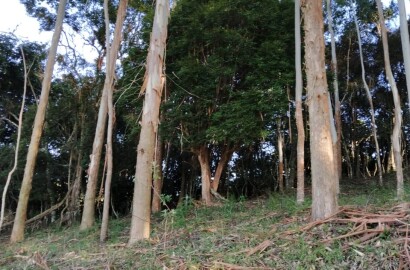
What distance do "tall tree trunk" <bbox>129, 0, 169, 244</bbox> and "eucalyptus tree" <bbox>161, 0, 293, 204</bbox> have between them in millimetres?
3393

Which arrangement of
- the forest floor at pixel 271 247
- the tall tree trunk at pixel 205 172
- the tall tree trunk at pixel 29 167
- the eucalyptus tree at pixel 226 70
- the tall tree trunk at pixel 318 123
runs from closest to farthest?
the forest floor at pixel 271 247
the tall tree trunk at pixel 318 123
the tall tree trunk at pixel 29 167
the eucalyptus tree at pixel 226 70
the tall tree trunk at pixel 205 172

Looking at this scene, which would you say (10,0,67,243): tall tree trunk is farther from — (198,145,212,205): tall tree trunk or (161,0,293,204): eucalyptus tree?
(198,145,212,205): tall tree trunk

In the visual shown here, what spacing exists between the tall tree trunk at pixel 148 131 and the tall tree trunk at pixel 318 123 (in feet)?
8.55

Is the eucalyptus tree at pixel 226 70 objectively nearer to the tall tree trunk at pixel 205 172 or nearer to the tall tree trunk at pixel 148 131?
the tall tree trunk at pixel 205 172

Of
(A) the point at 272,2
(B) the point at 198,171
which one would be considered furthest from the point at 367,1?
(B) the point at 198,171

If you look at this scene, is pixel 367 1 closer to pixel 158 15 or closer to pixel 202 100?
pixel 202 100

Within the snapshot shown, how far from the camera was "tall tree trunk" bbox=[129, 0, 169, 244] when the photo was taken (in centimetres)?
627

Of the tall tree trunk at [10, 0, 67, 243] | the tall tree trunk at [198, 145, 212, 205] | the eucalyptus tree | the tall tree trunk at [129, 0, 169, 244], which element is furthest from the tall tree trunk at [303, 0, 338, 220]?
the tall tree trunk at [10, 0, 67, 243]

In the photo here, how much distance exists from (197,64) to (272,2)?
313 cm

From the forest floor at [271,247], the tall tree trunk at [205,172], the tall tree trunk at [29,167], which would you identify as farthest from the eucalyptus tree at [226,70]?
the forest floor at [271,247]

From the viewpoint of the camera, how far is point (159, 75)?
6.66m

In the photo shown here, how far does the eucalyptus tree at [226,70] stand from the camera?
407 inches

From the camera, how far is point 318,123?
530 cm

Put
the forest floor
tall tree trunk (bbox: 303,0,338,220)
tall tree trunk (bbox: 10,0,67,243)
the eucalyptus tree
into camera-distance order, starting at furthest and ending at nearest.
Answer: the eucalyptus tree < tall tree trunk (bbox: 10,0,67,243) < tall tree trunk (bbox: 303,0,338,220) < the forest floor
